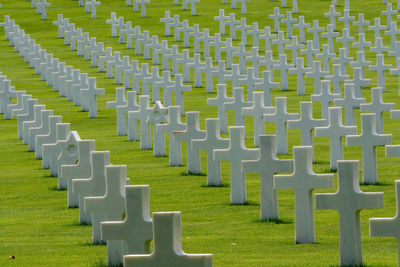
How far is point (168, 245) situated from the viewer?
7645 mm

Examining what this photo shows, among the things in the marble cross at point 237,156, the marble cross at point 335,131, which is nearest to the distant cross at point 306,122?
the marble cross at point 335,131

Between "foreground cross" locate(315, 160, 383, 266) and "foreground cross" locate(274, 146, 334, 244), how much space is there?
3.25ft

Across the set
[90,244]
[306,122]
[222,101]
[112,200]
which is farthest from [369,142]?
[222,101]

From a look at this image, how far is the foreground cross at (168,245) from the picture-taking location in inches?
298

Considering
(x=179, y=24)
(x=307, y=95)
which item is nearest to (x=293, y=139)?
(x=307, y=95)

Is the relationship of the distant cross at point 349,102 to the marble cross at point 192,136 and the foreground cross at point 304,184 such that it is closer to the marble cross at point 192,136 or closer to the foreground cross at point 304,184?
the marble cross at point 192,136

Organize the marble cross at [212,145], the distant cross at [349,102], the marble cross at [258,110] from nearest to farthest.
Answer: the marble cross at [212,145]
the marble cross at [258,110]
the distant cross at [349,102]

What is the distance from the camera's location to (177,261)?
7621mm

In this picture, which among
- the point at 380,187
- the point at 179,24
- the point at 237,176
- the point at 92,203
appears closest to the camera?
the point at 92,203

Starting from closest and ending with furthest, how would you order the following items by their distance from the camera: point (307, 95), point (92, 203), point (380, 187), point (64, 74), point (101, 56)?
point (92, 203) → point (380, 187) → point (307, 95) → point (64, 74) → point (101, 56)

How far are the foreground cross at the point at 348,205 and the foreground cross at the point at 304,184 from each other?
992 millimetres

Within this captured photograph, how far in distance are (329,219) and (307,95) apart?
14.3 metres

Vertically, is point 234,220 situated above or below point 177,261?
below

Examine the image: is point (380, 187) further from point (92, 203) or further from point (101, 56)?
point (101, 56)
